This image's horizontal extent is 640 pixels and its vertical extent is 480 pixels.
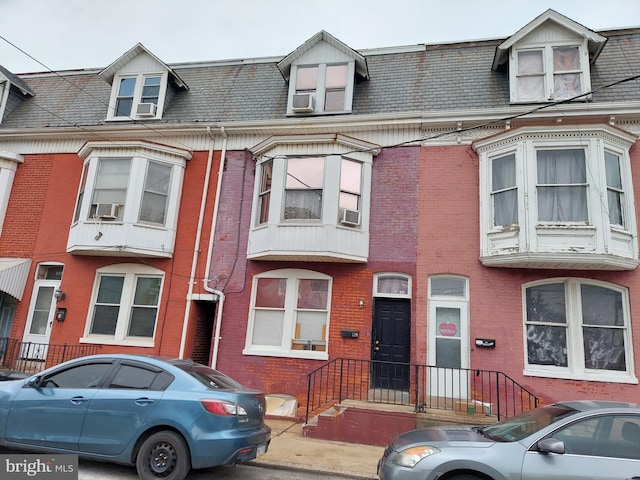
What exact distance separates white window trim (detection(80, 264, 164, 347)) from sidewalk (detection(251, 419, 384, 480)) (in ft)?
16.5

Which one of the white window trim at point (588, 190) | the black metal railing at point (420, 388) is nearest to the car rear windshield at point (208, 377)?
the black metal railing at point (420, 388)

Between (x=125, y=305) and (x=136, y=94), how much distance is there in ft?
21.5

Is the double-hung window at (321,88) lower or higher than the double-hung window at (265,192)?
higher

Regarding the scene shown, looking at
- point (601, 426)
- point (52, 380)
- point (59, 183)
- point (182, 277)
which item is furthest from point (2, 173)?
point (601, 426)

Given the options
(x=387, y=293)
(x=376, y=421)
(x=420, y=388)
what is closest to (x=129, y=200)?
(x=387, y=293)

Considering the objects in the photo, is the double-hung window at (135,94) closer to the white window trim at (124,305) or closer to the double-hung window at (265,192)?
the double-hung window at (265,192)

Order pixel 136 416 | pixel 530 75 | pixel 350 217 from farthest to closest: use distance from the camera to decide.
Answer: pixel 530 75 < pixel 350 217 < pixel 136 416

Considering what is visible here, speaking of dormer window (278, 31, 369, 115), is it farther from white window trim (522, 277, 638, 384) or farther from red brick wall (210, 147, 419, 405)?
white window trim (522, 277, 638, 384)

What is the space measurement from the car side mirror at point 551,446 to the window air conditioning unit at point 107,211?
11.0 m

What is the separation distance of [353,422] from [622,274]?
6652 mm

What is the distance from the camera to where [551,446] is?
4117mm

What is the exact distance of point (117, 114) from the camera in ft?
43.9

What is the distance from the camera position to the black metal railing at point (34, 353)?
11352 millimetres

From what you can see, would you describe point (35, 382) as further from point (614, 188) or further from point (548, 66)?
point (548, 66)
